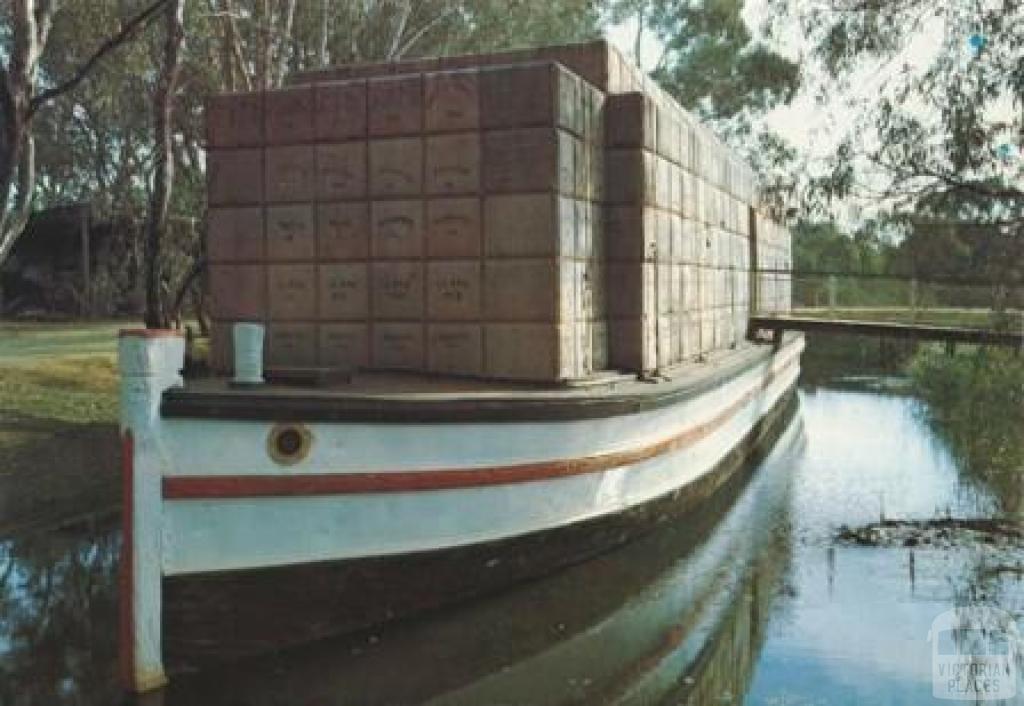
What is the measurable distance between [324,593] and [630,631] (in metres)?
1.94

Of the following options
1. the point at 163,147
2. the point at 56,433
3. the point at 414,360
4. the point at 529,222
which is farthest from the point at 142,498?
the point at 163,147

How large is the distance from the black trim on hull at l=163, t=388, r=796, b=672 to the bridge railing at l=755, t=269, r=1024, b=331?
4192mm

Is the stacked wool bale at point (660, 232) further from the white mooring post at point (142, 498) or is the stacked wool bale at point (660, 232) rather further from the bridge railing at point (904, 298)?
the white mooring post at point (142, 498)

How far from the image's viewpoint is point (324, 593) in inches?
234

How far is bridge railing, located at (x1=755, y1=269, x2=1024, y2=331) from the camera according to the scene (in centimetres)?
892

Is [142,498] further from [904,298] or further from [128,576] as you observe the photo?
[904,298]

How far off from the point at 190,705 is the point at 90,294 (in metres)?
26.3

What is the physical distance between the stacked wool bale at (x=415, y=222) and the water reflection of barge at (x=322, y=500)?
653mm

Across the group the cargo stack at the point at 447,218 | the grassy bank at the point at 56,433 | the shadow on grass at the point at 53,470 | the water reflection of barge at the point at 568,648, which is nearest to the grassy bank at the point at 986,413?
the water reflection of barge at the point at 568,648

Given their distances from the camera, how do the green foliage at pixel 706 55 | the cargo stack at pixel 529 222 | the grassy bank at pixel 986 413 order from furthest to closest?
the green foliage at pixel 706 55 < the grassy bank at pixel 986 413 < the cargo stack at pixel 529 222

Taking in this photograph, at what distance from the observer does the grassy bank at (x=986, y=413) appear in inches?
463

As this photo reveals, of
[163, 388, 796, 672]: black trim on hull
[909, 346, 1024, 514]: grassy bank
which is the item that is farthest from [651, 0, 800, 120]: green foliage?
[163, 388, 796, 672]: black trim on hull

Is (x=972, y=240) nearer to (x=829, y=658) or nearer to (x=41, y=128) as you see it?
(x=829, y=658)

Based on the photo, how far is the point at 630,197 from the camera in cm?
854
